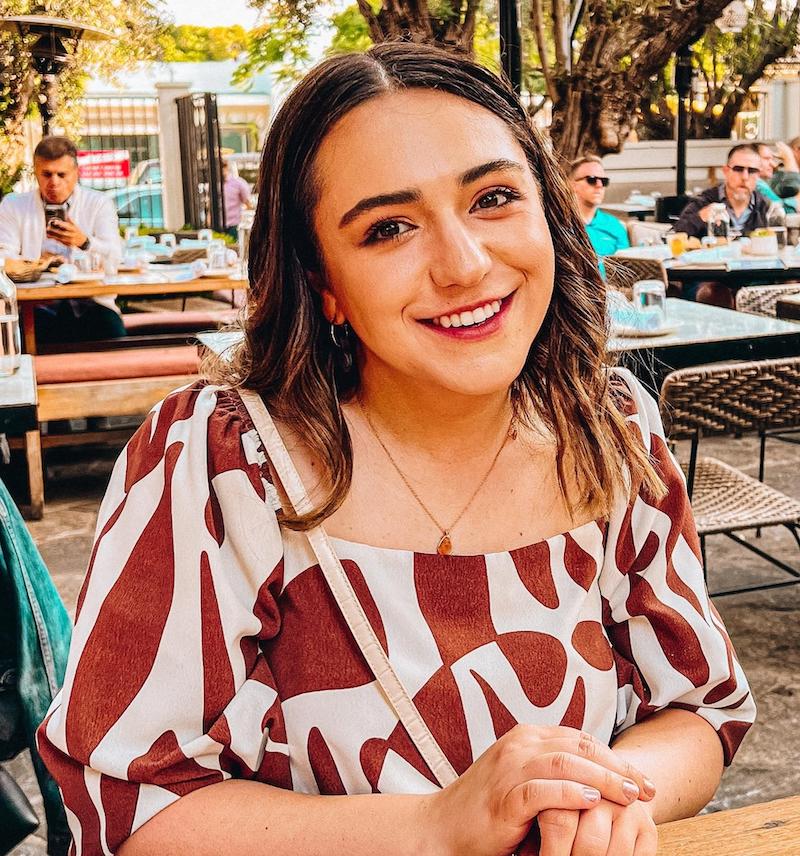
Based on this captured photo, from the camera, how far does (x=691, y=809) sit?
132cm

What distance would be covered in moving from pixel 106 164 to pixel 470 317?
795 inches

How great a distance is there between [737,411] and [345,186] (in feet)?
7.58

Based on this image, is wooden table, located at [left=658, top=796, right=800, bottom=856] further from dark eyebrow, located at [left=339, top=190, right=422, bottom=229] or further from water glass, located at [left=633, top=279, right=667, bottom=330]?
water glass, located at [left=633, top=279, right=667, bottom=330]

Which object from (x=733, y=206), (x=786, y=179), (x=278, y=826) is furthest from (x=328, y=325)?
(x=786, y=179)

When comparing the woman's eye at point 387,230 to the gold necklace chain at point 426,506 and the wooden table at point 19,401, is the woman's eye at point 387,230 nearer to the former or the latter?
the gold necklace chain at point 426,506

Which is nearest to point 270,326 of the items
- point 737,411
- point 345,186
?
point 345,186

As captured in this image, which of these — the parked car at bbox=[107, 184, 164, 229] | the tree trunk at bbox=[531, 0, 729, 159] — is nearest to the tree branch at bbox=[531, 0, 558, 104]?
the tree trunk at bbox=[531, 0, 729, 159]

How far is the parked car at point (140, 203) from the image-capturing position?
60.6 ft

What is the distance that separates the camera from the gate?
44.4ft

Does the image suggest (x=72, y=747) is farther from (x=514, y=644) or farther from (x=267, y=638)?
(x=514, y=644)

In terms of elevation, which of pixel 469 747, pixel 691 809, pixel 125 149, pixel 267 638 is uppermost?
pixel 125 149

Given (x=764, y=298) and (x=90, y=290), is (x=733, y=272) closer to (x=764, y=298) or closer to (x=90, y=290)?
(x=764, y=298)

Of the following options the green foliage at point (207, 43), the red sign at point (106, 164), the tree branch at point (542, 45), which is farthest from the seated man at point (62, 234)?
the green foliage at point (207, 43)

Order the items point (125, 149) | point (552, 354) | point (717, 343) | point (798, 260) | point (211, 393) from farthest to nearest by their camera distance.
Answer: point (125, 149)
point (798, 260)
point (717, 343)
point (552, 354)
point (211, 393)
